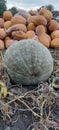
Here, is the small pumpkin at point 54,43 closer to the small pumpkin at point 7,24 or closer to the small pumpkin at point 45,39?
the small pumpkin at point 45,39

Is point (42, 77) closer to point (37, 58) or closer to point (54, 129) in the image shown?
point (37, 58)

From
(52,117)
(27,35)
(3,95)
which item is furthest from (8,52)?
(27,35)

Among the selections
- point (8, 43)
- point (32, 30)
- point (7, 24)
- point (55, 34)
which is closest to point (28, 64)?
point (8, 43)

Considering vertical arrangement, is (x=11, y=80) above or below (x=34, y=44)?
below

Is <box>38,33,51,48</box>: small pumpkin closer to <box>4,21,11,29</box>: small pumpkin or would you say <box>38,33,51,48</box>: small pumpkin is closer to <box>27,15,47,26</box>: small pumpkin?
<box>27,15,47,26</box>: small pumpkin

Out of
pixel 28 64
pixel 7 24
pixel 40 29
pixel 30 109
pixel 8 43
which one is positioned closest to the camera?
pixel 30 109

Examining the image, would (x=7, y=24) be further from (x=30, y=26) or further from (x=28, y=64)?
(x=28, y=64)
